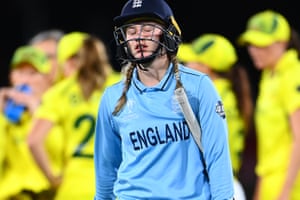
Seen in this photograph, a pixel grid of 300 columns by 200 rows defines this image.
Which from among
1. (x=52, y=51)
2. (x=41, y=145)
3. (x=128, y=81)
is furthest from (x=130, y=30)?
(x=52, y=51)

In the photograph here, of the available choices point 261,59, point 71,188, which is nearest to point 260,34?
point 261,59

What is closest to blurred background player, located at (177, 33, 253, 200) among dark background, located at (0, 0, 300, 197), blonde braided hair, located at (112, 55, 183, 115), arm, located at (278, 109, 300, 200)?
arm, located at (278, 109, 300, 200)

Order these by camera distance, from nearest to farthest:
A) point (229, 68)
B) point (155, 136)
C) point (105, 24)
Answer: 1. point (155, 136)
2. point (229, 68)
3. point (105, 24)

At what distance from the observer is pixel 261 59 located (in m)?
7.11

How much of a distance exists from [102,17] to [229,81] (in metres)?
5.66

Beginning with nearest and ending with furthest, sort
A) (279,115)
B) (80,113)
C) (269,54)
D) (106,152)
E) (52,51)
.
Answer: (106,152)
(279,115)
(269,54)
(80,113)
(52,51)

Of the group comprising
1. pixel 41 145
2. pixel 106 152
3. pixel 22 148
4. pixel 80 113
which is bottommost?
pixel 22 148

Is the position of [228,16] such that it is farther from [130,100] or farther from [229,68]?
[130,100]

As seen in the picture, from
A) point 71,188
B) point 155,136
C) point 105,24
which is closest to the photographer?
point 155,136

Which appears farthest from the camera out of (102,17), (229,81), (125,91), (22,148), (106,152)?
(102,17)

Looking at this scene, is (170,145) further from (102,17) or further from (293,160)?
(102,17)

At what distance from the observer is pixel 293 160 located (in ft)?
21.6

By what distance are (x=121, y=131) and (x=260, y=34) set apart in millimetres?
2353

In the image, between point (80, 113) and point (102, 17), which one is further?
point (102, 17)
